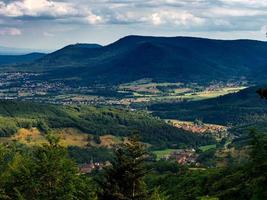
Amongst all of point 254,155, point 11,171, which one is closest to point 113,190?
point 11,171

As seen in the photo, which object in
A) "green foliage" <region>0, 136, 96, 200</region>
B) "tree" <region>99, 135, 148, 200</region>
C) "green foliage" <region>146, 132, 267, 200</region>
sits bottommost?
"green foliage" <region>146, 132, 267, 200</region>

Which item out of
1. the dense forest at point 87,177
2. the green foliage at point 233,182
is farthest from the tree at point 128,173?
the green foliage at point 233,182

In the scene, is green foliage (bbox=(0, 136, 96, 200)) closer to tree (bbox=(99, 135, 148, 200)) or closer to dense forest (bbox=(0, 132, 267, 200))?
dense forest (bbox=(0, 132, 267, 200))

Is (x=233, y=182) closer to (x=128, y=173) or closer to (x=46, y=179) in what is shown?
(x=46, y=179)

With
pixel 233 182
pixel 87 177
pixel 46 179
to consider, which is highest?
pixel 46 179

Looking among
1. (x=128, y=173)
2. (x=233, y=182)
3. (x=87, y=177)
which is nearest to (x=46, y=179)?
(x=87, y=177)

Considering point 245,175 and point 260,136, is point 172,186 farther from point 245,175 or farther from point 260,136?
point 260,136

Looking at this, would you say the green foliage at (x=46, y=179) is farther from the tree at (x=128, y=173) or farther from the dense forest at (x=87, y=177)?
the tree at (x=128, y=173)

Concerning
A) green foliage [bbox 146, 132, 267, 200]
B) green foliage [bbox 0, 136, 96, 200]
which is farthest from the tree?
green foliage [bbox 0, 136, 96, 200]
